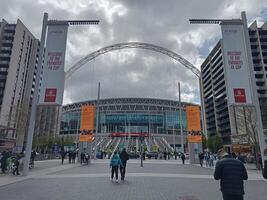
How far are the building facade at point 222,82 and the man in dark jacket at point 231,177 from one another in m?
69.2

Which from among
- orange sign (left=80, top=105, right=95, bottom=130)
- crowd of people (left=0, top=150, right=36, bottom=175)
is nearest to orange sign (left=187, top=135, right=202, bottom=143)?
orange sign (left=80, top=105, right=95, bottom=130)

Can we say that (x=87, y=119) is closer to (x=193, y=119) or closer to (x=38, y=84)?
(x=38, y=84)

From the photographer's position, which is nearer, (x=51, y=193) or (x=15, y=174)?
(x=51, y=193)

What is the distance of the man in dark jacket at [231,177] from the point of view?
15.8 feet

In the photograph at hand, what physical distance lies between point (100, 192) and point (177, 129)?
92265 mm

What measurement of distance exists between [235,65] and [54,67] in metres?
12.5

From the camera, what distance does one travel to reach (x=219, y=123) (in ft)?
326

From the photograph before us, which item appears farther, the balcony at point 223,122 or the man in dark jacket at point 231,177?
the balcony at point 223,122

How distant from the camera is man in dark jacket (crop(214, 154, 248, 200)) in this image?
15.8 feet

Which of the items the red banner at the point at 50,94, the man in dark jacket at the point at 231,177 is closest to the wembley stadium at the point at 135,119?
the red banner at the point at 50,94

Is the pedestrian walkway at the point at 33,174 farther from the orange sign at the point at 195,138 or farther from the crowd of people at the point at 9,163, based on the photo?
the orange sign at the point at 195,138

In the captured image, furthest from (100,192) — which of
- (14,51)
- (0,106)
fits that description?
(14,51)

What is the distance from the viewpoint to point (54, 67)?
55.1 ft

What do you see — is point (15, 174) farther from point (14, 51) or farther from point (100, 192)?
point (14, 51)
